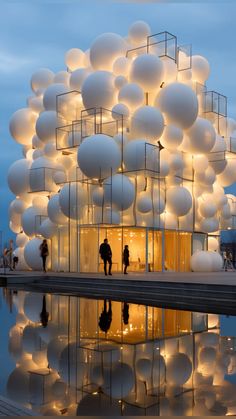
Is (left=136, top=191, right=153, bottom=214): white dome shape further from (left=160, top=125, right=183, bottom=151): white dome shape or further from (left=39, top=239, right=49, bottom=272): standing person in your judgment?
(left=39, top=239, right=49, bottom=272): standing person

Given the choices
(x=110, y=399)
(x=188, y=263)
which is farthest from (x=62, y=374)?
(x=188, y=263)

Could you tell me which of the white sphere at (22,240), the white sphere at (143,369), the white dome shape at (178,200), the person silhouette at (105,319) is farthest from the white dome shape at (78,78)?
the white sphere at (143,369)

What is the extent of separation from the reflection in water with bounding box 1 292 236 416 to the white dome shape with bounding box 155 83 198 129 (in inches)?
585

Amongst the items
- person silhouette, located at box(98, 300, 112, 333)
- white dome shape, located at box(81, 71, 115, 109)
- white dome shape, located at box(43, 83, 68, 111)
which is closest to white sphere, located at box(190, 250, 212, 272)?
white dome shape, located at box(81, 71, 115, 109)

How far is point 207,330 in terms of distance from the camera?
28.6ft

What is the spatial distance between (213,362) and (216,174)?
22397 millimetres

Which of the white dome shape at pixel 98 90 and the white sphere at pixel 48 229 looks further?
the white sphere at pixel 48 229

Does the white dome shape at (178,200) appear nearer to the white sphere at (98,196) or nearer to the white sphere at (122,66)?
the white sphere at (98,196)

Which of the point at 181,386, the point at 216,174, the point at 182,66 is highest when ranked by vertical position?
the point at 182,66

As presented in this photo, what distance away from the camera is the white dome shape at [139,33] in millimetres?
26281

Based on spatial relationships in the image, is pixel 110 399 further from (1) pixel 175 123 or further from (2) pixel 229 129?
(2) pixel 229 129

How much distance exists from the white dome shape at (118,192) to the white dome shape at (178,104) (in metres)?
4.05

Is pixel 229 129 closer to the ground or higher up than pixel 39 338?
higher up

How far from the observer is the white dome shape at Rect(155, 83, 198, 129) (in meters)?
24.0
